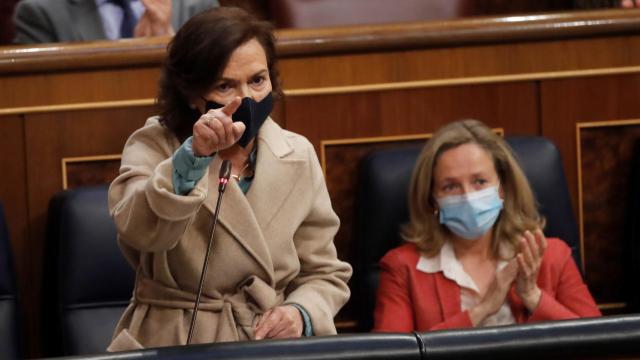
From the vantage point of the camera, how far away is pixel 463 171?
235 centimetres

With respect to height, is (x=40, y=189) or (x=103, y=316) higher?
(x=40, y=189)

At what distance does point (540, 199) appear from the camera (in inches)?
96.3

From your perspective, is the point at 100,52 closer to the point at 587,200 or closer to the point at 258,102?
the point at 258,102

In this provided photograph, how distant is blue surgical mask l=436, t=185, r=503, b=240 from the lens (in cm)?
229

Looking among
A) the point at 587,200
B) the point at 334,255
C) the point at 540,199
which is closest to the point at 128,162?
the point at 334,255

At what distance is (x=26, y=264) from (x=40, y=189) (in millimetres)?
140

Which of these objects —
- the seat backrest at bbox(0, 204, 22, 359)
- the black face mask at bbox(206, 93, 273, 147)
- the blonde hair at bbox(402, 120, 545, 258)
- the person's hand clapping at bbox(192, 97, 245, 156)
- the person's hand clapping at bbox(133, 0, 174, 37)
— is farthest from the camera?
the person's hand clapping at bbox(133, 0, 174, 37)

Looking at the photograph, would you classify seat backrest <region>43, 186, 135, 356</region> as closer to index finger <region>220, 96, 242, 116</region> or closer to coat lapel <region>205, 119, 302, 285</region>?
coat lapel <region>205, 119, 302, 285</region>

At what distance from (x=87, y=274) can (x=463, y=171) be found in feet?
2.25

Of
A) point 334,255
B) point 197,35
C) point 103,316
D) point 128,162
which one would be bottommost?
point 103,316

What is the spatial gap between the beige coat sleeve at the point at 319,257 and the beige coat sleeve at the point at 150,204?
0.21 m

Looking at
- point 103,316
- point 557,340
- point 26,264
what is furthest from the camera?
point 26,264

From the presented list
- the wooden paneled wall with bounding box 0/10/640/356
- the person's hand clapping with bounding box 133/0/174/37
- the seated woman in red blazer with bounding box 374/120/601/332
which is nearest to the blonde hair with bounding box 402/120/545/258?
the seated woman in red blazer with bounding box 374/120/601/332

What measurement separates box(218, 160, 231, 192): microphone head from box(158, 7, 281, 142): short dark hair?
158 millimetres
